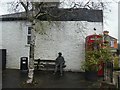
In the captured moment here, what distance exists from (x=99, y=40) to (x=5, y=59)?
754cm

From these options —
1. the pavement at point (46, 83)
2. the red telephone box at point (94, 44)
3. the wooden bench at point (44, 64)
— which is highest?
the red telephone box at point (94, 44)

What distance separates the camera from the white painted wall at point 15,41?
19781 millimetres

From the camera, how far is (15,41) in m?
19.9

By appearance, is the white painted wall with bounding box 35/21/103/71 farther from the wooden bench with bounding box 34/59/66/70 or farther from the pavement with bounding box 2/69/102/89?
the pavement with bounding box 2/69/102/89

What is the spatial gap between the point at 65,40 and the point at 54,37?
2.79ft

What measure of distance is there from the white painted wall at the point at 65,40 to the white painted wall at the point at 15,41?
42.8 inches

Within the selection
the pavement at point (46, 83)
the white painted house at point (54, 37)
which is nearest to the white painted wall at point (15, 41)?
the white painted house at point (54, 37)

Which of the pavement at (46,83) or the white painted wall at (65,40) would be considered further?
the white painted wall at (65,40)

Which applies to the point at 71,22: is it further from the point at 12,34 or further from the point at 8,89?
the point at 8,89

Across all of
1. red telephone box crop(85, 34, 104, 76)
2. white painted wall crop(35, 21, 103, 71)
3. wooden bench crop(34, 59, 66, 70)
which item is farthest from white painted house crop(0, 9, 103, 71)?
red telephone box crop(85, 34, 104, 76)

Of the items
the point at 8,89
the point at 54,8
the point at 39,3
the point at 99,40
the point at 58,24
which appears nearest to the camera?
the point at 8,89

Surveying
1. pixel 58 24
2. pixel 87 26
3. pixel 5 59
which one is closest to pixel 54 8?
pixel 58 24

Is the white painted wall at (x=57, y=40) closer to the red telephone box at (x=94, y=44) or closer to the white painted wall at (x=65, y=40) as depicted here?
the white painted wall at (x=65, y=40)

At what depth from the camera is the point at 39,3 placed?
14.6 meters
